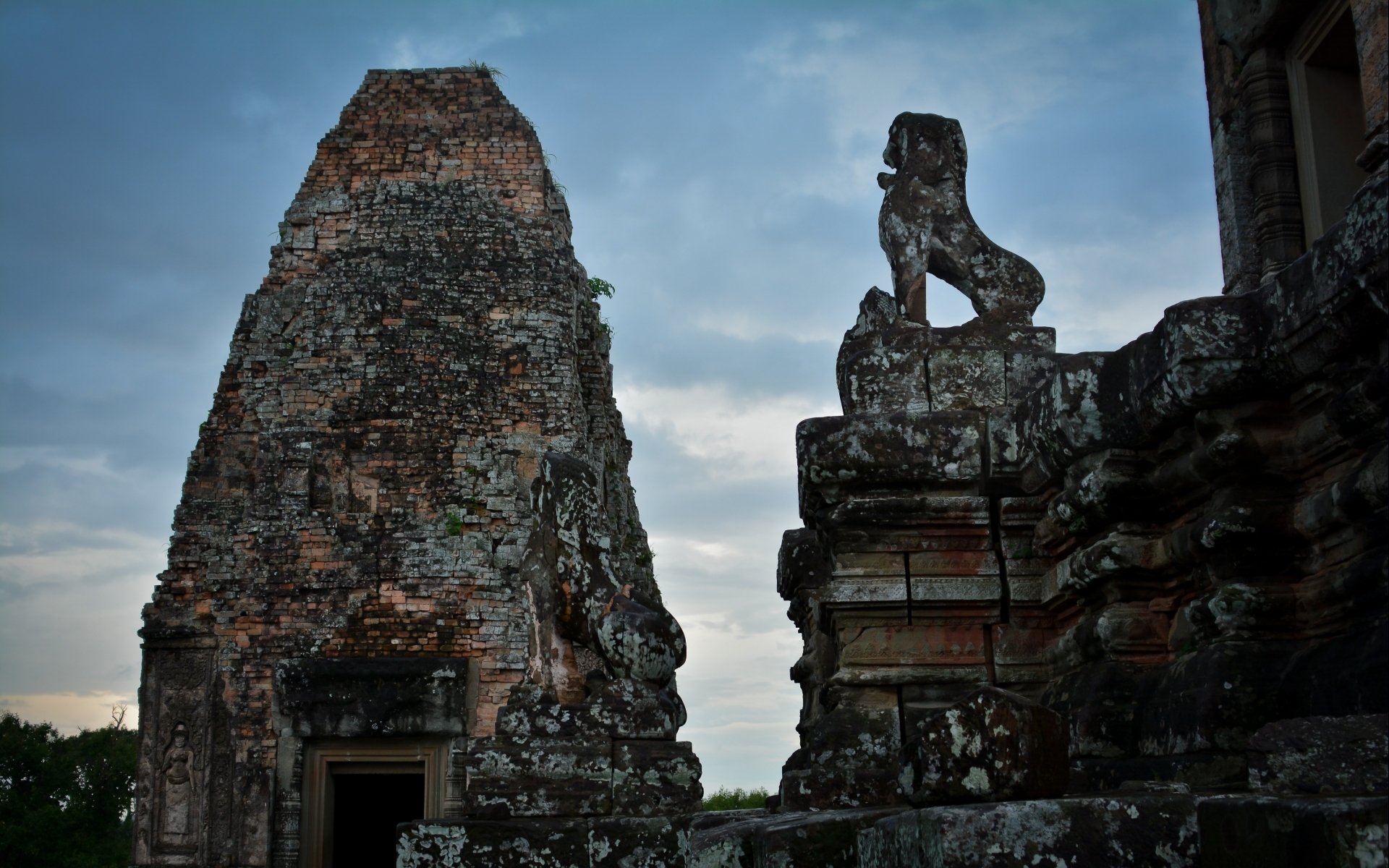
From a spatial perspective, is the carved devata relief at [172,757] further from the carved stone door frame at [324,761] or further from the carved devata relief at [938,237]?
the carved devata relief at [938,237]

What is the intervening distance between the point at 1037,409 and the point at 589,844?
2.56 meters

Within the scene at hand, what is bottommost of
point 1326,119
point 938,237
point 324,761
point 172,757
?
point 324,761

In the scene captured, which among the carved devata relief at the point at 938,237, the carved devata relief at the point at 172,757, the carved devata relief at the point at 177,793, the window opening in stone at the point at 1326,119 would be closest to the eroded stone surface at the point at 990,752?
the carved devata relief at the point at 938,237

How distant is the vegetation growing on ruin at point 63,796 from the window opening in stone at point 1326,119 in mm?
26377

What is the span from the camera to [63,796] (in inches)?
1164

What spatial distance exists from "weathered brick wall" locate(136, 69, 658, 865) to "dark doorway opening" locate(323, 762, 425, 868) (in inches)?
102

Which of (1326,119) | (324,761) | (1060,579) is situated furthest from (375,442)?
(1060,579)

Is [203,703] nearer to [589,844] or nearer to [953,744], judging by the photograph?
[589,844]

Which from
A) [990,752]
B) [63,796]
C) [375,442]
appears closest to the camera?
[990,752]

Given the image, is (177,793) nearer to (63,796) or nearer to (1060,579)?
(63,796)

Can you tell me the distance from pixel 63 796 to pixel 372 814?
1109 centimetres

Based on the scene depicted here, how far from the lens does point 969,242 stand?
249 inches

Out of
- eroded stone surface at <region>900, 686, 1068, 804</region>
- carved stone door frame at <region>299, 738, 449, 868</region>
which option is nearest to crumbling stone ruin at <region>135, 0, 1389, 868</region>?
eroded stone surface at <region>900, 686, 1068, 804</region>

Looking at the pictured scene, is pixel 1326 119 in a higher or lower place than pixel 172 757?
higher
